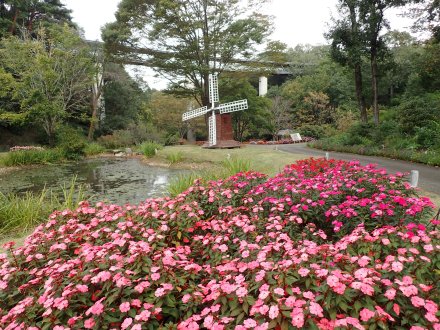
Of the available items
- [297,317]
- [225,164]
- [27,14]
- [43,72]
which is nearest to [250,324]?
[297,317]

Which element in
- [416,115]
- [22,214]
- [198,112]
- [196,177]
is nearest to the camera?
[22,214]

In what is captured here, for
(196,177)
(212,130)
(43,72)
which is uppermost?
(43,72)

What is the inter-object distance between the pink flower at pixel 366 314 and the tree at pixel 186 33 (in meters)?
19.2

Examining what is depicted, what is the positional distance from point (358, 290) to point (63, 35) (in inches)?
893

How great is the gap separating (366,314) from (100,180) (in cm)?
1186

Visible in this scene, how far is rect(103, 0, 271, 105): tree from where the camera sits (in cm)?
1939

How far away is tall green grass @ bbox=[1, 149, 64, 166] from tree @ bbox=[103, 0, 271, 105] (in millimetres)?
8470

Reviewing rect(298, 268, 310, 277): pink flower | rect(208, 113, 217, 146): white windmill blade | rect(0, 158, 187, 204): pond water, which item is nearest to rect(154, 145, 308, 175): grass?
rect(0, 158, 187, 204): pond water

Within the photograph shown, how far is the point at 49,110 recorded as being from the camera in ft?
59.3

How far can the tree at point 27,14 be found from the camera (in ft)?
73.6

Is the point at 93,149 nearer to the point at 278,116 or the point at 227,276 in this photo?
the point at 278,116

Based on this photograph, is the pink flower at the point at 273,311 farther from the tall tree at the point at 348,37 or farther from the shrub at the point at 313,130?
the shrub at the point at 313,130

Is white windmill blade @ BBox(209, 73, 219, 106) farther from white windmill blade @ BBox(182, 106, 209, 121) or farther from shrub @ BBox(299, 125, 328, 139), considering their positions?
shrub @ BBox(299, 125, 328, 139)

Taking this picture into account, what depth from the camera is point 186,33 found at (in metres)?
20.0
